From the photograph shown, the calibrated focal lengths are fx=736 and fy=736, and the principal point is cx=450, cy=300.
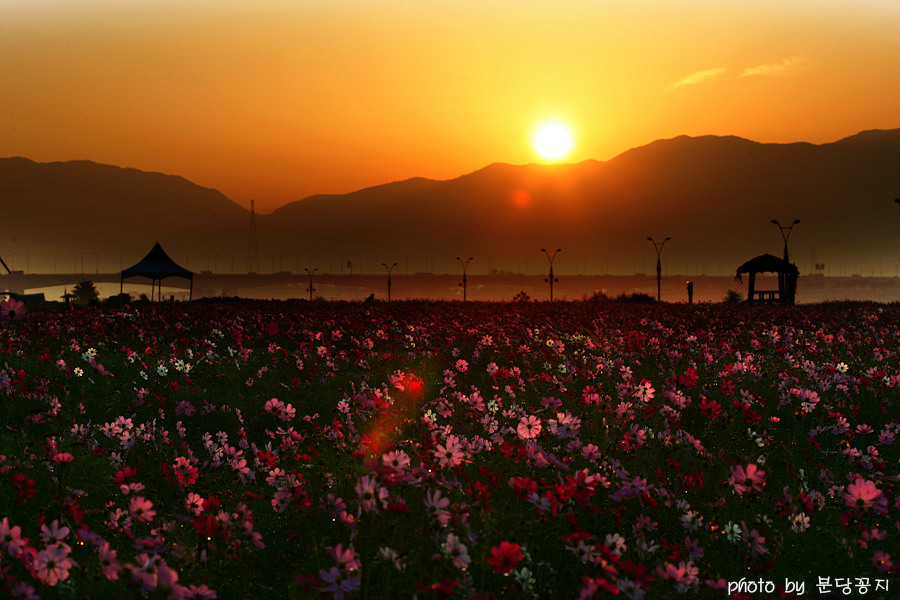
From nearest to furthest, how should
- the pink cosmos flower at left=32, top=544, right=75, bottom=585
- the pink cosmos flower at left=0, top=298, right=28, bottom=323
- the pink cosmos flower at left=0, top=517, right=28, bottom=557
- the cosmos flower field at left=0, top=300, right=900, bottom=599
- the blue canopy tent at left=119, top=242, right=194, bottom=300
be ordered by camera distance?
the pink cosmos flower at left=32, top=544, right=75, bottom=585, the pink cosmos flower at left=0, top=517, right=28, bottom=557, the cosmos flower field at left=0, top=300, right=900, bottom=599, the pink cosmos flower at left=0, top=298, right=28, bottom=323, the blue canopy tent at left=119, top=242, right=194, bottom=300

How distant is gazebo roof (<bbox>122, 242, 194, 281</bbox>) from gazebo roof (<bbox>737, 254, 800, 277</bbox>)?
3587 cm

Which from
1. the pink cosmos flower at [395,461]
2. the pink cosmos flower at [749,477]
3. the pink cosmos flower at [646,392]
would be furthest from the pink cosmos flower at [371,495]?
the pink cosmos flower at [646,392]

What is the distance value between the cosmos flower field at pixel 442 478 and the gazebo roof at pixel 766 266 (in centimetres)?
3672

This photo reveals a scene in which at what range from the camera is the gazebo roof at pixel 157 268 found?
1655 inches

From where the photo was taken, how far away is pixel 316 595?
158 inches

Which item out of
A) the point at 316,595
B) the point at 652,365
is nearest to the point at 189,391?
the point at 316,595

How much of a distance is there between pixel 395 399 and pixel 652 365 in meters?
5.25

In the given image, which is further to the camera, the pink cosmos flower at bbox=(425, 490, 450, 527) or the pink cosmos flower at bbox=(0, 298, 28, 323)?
the pink cosmos flower at bbox=(0, 298, 28, 323)

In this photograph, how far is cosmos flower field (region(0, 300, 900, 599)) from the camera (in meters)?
3.78

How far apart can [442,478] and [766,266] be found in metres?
49.0

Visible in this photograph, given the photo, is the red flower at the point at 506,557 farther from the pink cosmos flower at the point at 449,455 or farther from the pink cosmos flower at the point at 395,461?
the pink cosmos flower at the point at 449,455

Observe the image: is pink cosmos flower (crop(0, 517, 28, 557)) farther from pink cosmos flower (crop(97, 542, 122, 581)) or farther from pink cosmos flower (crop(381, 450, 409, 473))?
pink cosmos flower (crop(381, 450, 409, 473))

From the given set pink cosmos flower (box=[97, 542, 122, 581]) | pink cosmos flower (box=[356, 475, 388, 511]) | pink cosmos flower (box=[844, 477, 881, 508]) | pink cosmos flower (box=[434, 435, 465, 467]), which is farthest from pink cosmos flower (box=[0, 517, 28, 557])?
pink cosmos flower (box=[844, 477, 881, 508])

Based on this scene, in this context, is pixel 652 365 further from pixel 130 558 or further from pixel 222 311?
pixel 222 311
